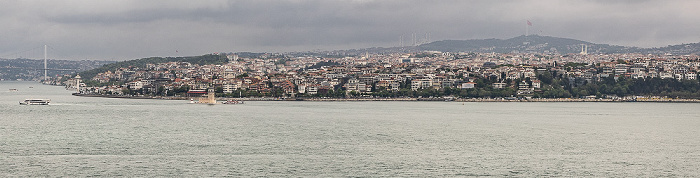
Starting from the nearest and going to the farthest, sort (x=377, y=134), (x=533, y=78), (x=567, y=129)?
(x=377, y=134) < (x=567, y=129) < (x=533, y=78)

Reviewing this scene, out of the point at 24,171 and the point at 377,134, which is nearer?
the point at 24,171

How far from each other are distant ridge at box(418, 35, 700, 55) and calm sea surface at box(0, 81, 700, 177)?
12319cm

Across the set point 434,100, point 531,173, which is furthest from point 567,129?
point 434,100

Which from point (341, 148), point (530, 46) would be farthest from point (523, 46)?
point (341, 148)

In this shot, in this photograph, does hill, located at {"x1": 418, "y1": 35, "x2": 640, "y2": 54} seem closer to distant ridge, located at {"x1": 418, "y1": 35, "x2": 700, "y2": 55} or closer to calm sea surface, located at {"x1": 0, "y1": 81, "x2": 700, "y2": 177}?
distant ridge, located at {"x1": 418, "y1": 35, "x2": 700, "y2": 55}

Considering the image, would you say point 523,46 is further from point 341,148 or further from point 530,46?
point 341,148

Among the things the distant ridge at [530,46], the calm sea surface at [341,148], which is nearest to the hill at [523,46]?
the distant ridge at [530,46]

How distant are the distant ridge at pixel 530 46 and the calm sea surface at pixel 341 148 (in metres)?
123

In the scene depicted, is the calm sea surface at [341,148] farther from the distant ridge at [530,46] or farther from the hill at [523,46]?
the hill at [523,46]

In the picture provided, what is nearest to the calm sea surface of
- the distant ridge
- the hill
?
the distant ridge

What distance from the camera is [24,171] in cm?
1308

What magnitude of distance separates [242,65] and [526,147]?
290ft

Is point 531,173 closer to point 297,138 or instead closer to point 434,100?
point 297,138

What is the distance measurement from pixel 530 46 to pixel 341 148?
152809mm
